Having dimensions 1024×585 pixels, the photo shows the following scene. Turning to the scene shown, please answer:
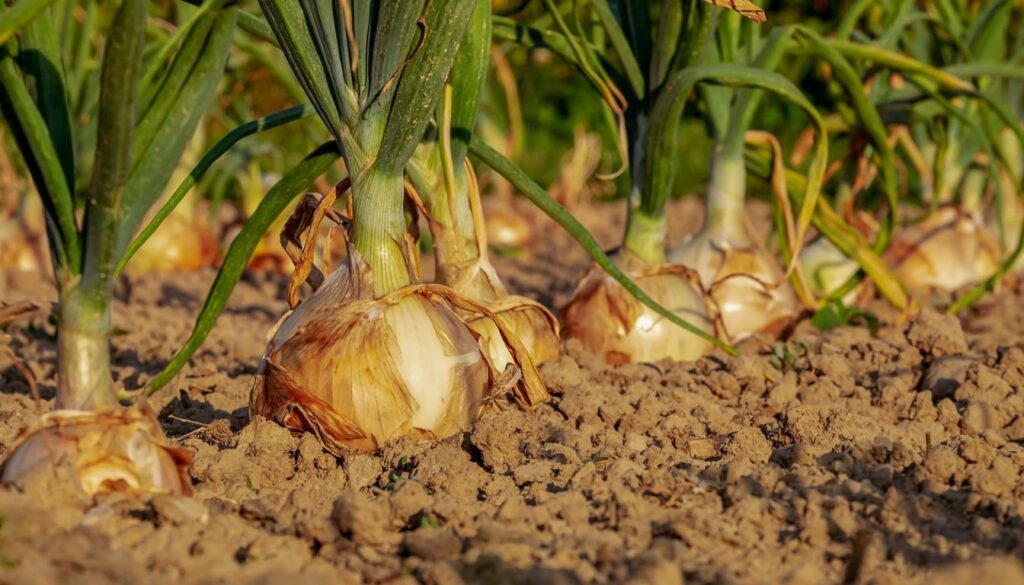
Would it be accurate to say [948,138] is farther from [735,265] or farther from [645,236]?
[645,236]

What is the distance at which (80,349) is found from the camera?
152 centimetres

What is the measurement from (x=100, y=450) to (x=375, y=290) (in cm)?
49

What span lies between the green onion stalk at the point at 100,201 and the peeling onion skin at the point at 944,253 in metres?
2.39

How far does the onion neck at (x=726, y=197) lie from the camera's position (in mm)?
2670

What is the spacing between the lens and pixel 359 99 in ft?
6.02

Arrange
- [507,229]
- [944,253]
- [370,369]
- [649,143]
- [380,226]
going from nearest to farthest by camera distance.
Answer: [370,369] < [380,226] < [649,143] < [944,253] < [507,229]

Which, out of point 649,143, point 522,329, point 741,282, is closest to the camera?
point 522,329

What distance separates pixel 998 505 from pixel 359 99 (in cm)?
100

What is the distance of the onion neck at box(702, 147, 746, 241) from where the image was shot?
267cm

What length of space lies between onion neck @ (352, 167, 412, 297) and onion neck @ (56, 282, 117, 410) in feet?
1.40

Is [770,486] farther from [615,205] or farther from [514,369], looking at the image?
[615,205]

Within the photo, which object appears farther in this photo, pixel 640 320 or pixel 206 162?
pixel 640 320

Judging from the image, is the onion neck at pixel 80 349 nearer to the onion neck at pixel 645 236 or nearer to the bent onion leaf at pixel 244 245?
the bent onion leaf at pixel 244 245

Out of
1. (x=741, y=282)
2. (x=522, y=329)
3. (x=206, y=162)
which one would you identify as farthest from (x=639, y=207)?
(x=206, y=162)
